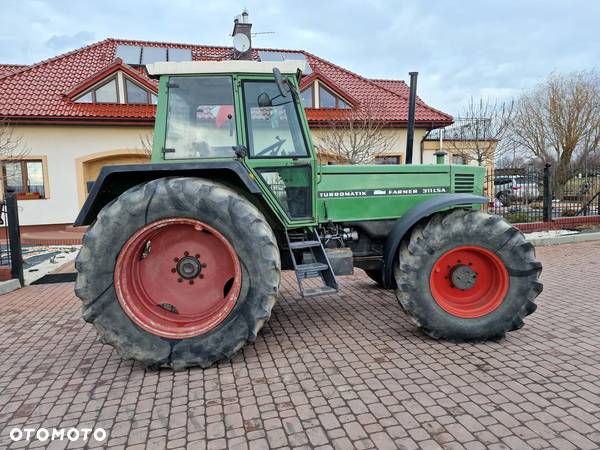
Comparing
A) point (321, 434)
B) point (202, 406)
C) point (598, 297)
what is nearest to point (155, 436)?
point (202, 406)

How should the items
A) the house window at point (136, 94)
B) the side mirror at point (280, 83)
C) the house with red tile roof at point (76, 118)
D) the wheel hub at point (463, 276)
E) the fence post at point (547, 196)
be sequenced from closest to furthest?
the side mirror at point (280, 83), the wheel hub at point (463, 276), the fence post at point (547, 196), the house with red tile roof at point (76, 118), the house window at point (136, 94)

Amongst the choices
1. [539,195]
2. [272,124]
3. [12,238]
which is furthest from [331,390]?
[539,195]

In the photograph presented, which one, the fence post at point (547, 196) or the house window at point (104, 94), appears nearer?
the fence post at point (547, 196)

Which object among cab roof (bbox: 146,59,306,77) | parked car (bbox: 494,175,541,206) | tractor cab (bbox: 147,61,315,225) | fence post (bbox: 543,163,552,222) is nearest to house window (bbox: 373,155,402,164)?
parked car (bbox: 494,175,541,206)

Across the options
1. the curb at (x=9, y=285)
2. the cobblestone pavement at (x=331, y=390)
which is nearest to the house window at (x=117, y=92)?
the curb at (x=9, y=285)

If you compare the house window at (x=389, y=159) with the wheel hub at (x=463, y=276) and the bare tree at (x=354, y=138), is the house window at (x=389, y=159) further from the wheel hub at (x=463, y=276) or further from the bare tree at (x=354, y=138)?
the wheel hub at (x=463, y=276)

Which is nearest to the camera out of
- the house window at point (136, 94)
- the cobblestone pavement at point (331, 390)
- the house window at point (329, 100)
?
the cobblestone pavement at point (331, 390)

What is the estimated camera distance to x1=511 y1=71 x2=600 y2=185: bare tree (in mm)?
Result: 19609

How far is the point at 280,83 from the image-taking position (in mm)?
3252

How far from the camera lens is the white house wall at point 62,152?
1234cm

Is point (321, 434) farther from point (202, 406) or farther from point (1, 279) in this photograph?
point (1, 279)

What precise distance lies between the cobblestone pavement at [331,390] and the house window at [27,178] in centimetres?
976

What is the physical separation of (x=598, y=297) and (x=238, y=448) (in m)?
4.90

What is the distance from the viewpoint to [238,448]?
228 centimetres
